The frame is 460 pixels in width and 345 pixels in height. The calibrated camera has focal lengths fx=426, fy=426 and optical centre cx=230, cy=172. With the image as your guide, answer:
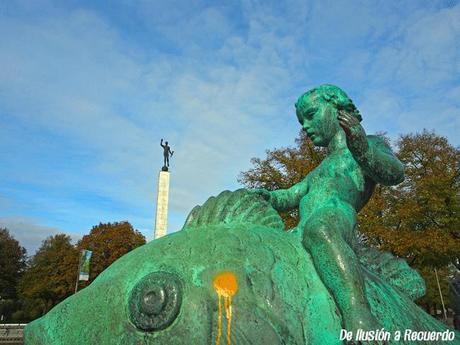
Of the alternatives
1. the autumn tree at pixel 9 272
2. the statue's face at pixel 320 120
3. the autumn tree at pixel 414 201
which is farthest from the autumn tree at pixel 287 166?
the autumn tree at pixel 9 272

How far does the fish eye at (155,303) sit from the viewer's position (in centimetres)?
207

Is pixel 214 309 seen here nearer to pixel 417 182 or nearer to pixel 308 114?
pixel 308 114

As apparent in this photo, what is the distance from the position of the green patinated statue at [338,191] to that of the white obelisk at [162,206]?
25346 mm

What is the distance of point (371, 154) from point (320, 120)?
534 millimetres

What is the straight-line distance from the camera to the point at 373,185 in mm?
3424

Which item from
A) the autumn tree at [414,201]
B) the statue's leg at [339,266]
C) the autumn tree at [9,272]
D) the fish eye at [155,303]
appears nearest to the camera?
the fish eye at [155,303]

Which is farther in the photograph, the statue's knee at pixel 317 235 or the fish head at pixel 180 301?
the statue's knee at pixel 317 235

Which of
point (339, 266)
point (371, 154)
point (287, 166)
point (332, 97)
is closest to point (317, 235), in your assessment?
point (339, 266)

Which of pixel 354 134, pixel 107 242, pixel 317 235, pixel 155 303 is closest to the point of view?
pixel 155 303

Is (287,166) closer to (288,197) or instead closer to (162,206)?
(162,206)

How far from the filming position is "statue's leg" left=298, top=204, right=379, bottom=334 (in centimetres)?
232

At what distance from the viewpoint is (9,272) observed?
49.2 meters

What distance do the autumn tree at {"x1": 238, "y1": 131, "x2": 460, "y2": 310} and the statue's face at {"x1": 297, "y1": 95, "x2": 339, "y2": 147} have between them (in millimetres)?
17200

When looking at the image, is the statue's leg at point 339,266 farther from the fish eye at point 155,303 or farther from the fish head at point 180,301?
the fish eye at point 155,303
